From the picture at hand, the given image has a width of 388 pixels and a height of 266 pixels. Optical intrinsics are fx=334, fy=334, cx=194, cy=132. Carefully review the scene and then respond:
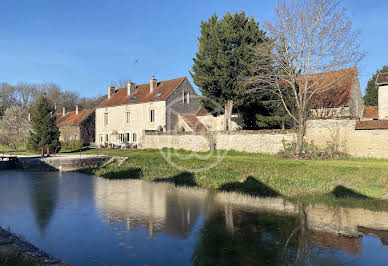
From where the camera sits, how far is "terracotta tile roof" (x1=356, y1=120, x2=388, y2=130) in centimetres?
2016

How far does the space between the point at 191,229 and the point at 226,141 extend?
17619mm

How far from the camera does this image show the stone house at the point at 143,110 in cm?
3700

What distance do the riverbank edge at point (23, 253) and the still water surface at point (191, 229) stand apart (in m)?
0.89

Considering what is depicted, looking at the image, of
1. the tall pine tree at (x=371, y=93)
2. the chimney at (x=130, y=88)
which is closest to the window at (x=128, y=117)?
the chimney at (x=130, y=88)

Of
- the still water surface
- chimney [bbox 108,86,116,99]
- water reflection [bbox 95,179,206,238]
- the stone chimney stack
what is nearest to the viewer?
the still water surface

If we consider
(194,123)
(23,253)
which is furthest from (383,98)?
(23,253)

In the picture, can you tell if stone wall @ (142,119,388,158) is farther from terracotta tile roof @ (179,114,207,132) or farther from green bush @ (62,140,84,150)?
green bush @ (62,140,84,150)

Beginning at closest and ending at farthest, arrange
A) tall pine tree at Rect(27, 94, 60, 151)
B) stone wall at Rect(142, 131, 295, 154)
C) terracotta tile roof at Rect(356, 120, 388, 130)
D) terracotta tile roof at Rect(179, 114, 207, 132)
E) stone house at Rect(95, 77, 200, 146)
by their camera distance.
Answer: terracotta tile roof at Rect(356, 120, 388, 130)
stone wall at Rect(142, 131, 295, 154)
tall pine tree at Rect(27, 94, 60, 151)
terracotta tile roof at Rect(179, 114, 207, 132)
stone house at Rect(95, 77, 200, 146)

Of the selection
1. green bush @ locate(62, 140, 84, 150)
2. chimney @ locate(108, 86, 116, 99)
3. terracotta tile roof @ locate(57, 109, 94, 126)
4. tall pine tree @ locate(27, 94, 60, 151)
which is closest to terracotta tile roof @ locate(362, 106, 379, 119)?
tall pine tree @ locate(27, 94, 60, 151)

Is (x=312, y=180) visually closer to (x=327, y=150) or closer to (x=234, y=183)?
(x=234, y=183)

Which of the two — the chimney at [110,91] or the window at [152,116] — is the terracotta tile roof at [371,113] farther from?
the chimney at [110,91]

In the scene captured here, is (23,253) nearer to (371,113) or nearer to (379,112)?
(379,112)

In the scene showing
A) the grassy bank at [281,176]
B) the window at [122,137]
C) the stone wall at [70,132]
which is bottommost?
the grassy bank at [281,176]

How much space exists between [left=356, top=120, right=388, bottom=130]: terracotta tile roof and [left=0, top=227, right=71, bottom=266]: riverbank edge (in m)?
19.4
